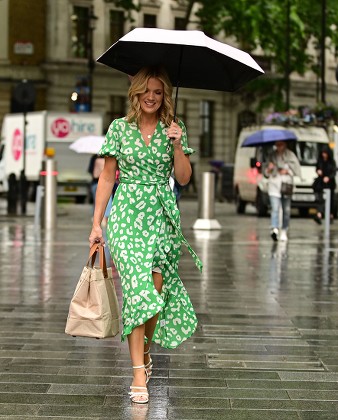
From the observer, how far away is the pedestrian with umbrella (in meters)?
6.29

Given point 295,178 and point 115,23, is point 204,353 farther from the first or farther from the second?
point 115,23

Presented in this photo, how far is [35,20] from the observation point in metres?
54.7

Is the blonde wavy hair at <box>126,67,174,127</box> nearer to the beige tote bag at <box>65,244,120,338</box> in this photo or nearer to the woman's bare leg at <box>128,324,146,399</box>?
the beige tote bag at <box>65,244,120,338</box>

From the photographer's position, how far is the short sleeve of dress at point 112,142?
638 cm

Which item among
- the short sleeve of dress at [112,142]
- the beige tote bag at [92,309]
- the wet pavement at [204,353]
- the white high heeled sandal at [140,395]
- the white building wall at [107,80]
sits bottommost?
the wet pavement at [204,353]

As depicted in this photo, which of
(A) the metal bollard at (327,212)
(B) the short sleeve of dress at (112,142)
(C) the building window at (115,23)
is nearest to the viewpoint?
(B) the short sleeve of dress at (112,142)

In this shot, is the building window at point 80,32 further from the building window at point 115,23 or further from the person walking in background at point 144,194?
the person walking in background at point 144,194

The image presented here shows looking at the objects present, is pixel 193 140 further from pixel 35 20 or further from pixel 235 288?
pixel 235 288

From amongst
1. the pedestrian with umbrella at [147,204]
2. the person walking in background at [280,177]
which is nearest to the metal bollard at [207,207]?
the person walking in background at [280,177]

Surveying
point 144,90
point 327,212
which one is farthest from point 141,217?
point 327,212

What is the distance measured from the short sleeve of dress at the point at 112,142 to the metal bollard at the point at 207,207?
16.4 metres

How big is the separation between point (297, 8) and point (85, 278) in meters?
40.3

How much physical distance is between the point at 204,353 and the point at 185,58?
191 cm

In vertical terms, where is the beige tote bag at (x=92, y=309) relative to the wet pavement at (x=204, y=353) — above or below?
above
